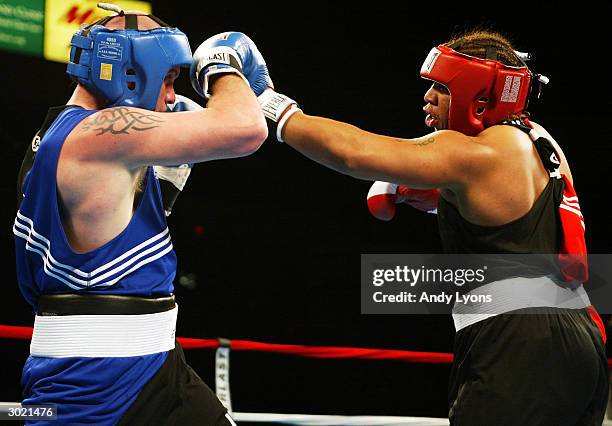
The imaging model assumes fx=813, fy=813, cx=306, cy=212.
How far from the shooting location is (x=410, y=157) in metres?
2.02

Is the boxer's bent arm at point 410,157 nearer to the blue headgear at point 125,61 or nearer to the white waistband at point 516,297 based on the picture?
the white waistband at point 516,297

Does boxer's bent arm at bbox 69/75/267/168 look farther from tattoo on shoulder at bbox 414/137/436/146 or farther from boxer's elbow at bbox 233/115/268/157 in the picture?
tattoo on shoulder at bbox 414/137/436/146

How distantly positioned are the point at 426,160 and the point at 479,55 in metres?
0.44

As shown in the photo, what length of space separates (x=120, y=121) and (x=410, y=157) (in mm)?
763

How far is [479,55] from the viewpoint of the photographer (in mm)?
2266

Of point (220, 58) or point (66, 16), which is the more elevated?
point (220, 58)

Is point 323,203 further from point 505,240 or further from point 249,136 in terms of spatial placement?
point 249,136

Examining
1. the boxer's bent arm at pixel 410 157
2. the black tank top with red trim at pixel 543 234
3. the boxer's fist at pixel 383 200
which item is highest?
the boxer's bent arm at pixel 410 157

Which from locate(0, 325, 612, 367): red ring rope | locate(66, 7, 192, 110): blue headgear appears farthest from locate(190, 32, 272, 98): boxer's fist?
locate(0, 325, 612, 367): red ring rope

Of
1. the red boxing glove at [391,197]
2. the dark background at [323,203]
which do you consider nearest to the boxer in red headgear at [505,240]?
the red boxing glove at [391,197]

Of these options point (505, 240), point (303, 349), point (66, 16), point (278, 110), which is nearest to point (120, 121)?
point (278, 110)

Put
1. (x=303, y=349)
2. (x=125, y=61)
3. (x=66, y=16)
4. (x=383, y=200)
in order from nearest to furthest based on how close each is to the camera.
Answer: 1. (x=125, y=61)
2. (x=383, y=200)
3. (x=303, y=349)
4. (x=66, y=16)

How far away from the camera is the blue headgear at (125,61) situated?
5.61 ft

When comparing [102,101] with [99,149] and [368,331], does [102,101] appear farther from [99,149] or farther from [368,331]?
[368,331]
